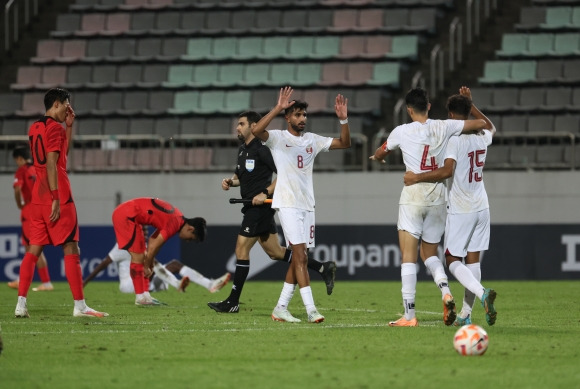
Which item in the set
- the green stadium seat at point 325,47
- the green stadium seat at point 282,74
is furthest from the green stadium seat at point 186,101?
the green stadium seat at point 325,47

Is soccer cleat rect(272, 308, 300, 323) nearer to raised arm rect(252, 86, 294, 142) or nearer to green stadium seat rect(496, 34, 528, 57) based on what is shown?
raised arm rect(252, 86, 294, 142)

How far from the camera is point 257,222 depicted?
42.8 ft

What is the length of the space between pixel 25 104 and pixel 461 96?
1734 cm

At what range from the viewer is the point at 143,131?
25.2 meters

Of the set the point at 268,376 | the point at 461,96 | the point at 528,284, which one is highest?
the point at 461,96

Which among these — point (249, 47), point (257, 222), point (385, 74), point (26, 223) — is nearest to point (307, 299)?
point (257, 222)

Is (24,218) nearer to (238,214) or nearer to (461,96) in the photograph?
(238,214)

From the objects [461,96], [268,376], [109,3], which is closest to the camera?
[268,376]

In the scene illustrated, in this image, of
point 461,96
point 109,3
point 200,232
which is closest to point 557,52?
point 109,3

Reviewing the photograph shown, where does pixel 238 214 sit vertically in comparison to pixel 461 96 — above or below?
below

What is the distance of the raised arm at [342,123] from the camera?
11.3 meters

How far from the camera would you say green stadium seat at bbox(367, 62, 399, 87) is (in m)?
25.3

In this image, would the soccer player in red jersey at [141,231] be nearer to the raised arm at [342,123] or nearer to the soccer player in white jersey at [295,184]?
the soccer player in white jersey at [295,184]

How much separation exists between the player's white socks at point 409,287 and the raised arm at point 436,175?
0.79 meters
